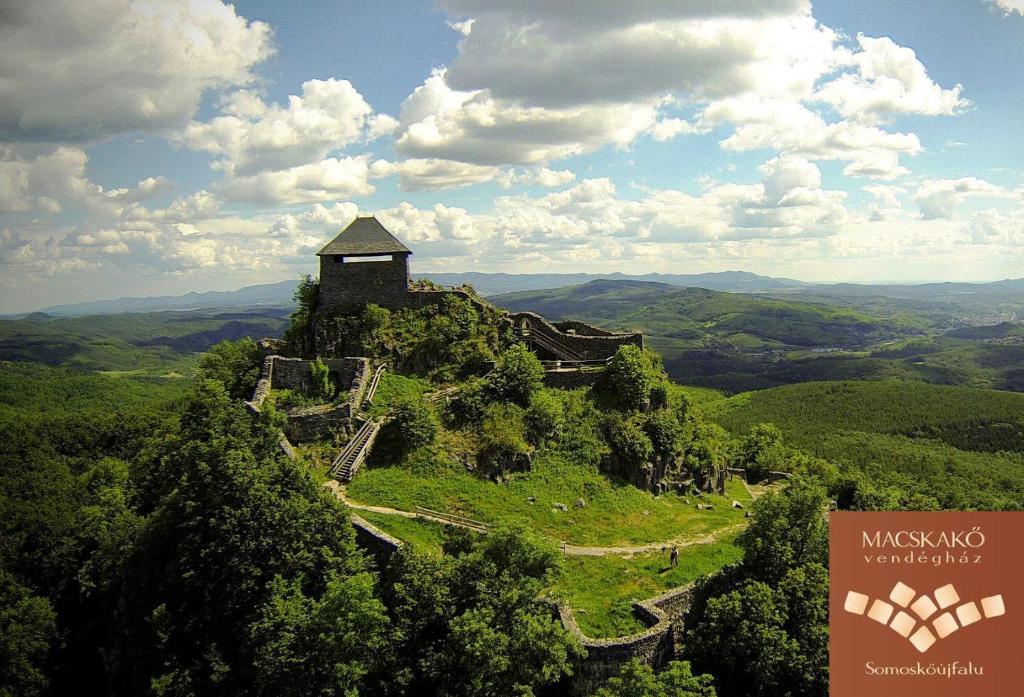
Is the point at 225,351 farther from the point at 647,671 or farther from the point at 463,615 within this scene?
the point at 647,671

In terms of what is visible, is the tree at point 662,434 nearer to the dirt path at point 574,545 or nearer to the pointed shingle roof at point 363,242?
the dirt path at point 574,545

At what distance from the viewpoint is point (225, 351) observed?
130ft

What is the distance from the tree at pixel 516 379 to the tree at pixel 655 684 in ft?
52.4

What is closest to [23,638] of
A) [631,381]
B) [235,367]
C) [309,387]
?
[235,367]

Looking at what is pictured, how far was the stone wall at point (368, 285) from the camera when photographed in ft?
120

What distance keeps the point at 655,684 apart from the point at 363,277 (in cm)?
2764

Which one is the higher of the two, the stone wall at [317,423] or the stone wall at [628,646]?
the stone wall at [317,423]

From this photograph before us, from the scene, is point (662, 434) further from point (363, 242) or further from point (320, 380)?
point (363, 242)

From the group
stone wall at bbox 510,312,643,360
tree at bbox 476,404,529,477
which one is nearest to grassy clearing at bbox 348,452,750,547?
tree at bbox 476,404,529,477

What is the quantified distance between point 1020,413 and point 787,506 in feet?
385

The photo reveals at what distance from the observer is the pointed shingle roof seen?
3625 cm

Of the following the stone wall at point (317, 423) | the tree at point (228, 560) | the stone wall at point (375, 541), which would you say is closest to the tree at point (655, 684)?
the stone wall at point (375, 541)

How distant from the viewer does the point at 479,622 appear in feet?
56.6

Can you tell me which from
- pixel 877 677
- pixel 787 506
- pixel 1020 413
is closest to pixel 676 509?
pixel 787 506
